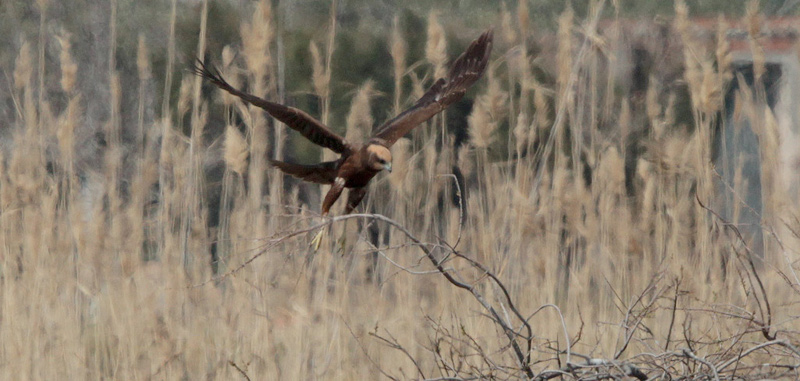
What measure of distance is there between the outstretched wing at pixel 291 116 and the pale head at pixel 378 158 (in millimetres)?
126

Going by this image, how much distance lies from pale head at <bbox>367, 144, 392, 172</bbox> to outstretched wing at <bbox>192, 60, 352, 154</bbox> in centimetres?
13

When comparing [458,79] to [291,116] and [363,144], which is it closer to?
[363,144]

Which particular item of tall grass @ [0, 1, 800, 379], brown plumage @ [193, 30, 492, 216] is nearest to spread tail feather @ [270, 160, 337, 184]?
brown plumage @ [193, 30, 492, 216]

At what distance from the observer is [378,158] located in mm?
2697

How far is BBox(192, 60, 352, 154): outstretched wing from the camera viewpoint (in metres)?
2.43

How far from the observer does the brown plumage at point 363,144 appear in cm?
259

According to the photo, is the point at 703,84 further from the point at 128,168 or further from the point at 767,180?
the point at 128,168

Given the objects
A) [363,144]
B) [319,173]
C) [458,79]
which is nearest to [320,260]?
[319,173]

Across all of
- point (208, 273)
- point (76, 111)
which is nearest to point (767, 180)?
point (208, 273)

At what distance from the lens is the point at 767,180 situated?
12.0 ft

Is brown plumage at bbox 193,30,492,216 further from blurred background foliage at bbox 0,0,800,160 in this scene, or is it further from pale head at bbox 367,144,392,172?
blurred background foliage at bbox 0,0,800,160

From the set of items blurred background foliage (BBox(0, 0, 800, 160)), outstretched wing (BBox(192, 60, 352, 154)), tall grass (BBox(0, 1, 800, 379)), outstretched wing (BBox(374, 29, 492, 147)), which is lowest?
tall grass (BBox(0, 1, 800, 379))

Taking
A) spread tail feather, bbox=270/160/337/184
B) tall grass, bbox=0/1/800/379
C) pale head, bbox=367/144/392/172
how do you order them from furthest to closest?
tall grass, bbox=0/1/800/379
spread tail feather, bbox=270/160/337/184
pale head, bbox=367/144/392/172

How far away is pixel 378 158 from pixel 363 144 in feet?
0.43
